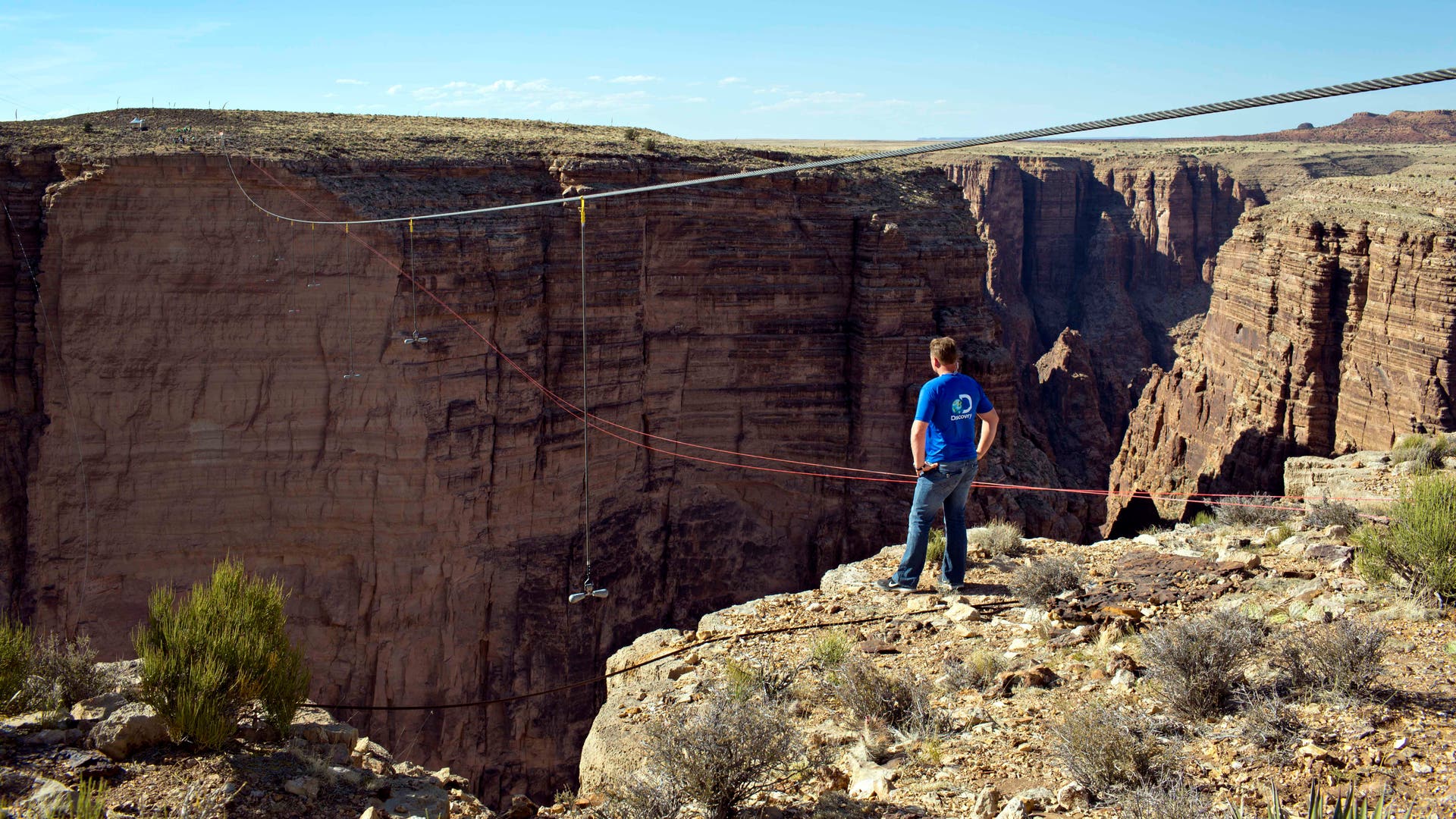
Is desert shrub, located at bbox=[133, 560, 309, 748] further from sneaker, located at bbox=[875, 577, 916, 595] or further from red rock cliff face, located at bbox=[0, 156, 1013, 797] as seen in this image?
red rock cliff face, located at bbox=[0, 156, 1013, 797]

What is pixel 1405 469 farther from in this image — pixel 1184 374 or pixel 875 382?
pixel 1184 374

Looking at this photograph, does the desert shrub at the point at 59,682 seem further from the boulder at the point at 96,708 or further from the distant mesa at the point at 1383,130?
the distant mesa at the point at 1383,130

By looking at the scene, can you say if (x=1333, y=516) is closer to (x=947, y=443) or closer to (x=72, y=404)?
(x=947, y=443)

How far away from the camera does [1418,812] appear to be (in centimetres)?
437

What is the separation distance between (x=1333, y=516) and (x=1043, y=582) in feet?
9.88

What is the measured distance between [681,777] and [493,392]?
13.7 metres

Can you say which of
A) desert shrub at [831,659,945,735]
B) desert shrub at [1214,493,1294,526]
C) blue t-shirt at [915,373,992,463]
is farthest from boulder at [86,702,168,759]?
desert shrub at [1214,493,1294,526]

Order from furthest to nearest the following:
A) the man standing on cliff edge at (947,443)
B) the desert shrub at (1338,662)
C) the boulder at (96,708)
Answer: the man standing on cliff edge at (947,443), the boulder at (96,708), the desert shrub at (1338,662)

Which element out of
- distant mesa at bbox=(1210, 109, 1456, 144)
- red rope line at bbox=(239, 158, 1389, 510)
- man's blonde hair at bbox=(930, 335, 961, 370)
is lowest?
red rope line at bbox=(239, 158, 1389, 510)

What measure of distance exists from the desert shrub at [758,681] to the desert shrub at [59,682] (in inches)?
154

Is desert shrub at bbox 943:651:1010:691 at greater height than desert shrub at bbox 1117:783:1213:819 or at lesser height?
lesser

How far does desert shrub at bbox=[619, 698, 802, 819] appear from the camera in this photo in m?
5.08

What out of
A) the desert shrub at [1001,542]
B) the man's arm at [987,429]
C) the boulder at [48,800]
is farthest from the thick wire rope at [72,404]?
the man's arm at [987,429]

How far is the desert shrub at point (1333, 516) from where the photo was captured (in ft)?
29.5
